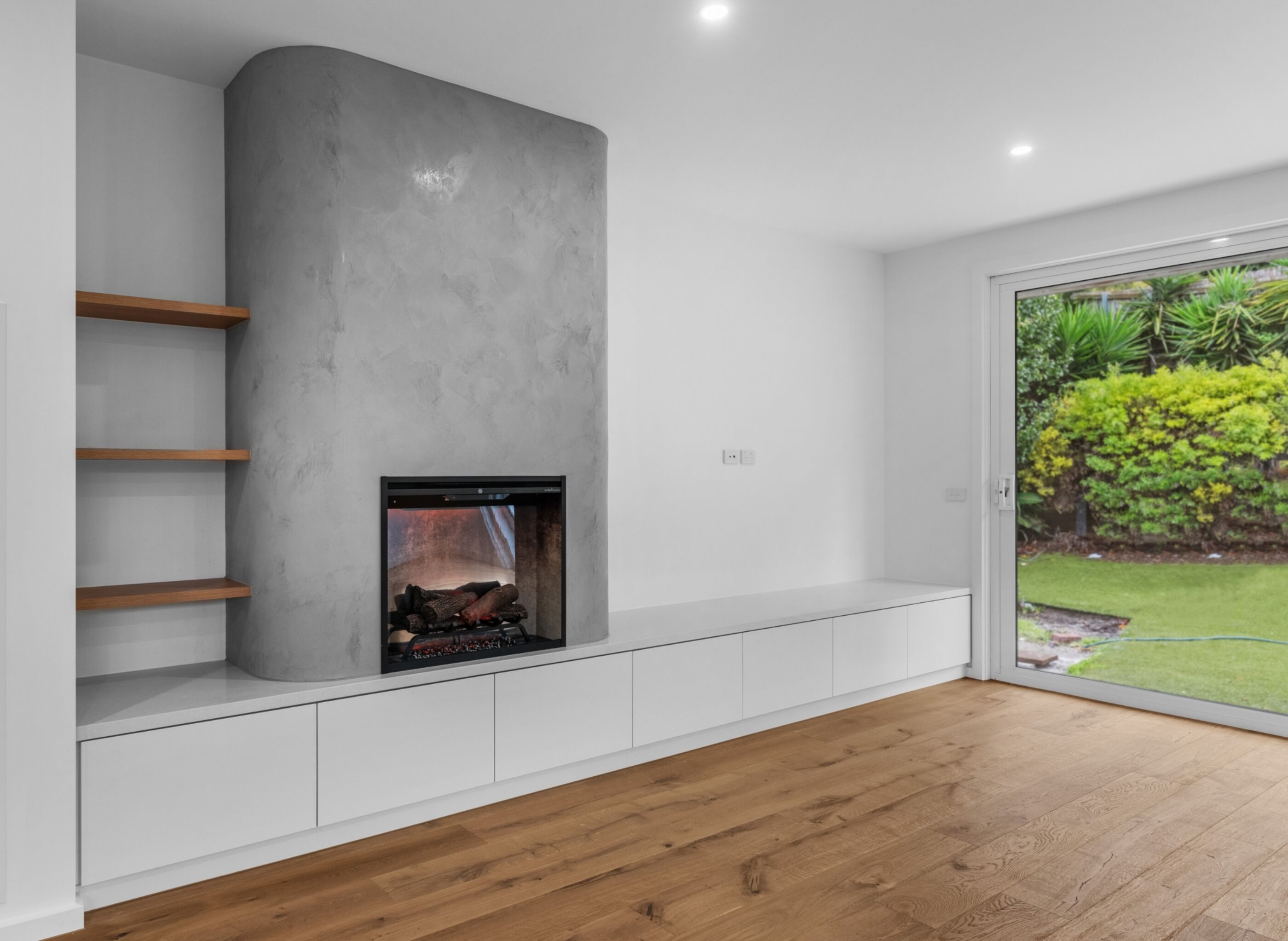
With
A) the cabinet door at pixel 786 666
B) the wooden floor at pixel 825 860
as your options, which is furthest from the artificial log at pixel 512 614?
the cabinet door at pixel 786 666

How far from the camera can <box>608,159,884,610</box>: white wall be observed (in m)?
4.34

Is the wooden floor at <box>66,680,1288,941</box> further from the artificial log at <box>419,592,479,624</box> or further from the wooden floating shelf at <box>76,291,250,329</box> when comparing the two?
the wooden floating shelf at <box>76,291,250,329</box>

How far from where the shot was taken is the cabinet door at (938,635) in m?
4.84

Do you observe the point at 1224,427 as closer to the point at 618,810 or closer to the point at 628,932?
the point at 618,810

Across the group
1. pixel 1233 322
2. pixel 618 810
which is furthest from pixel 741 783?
pixel 1233 322

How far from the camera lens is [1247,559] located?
13.9 feet

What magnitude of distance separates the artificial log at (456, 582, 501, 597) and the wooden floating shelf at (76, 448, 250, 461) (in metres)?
0.93

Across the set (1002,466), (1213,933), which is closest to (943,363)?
(1002,466)

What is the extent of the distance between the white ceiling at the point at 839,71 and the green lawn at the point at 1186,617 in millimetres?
1987

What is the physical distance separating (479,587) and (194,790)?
1202mm

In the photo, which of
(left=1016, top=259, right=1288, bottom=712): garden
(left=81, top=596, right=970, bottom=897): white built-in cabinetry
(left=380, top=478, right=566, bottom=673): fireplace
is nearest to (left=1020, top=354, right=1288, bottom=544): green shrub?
(left=1016, top=259, right=1288, bottom=712): garden

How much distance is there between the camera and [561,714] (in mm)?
3307
